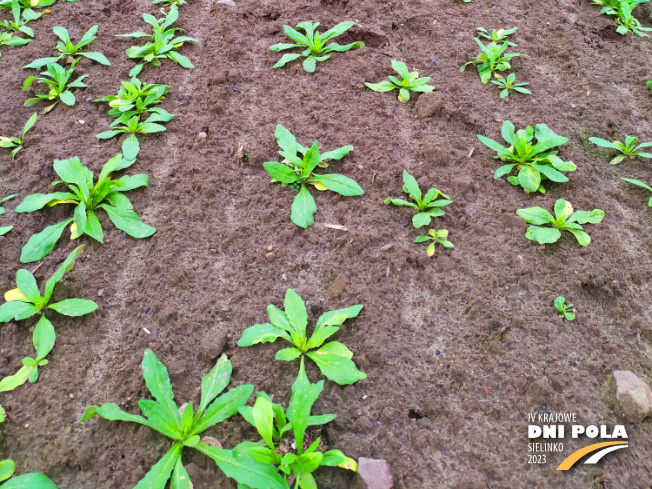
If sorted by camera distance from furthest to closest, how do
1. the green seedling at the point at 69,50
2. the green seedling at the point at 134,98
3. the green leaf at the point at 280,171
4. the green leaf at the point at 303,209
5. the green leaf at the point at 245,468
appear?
the green seedling at the point at 69,50, the green seedling at the point at 134,98, the green leaf at the point at 280,171, the green leaf at the point at 303,209, the green leaf at the point at 245,468

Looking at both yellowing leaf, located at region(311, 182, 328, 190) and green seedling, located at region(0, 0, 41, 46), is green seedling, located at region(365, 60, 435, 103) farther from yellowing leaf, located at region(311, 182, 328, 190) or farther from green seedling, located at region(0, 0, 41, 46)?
green seedling, located at region(0, 0, 41, 46)

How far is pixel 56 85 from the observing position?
2.97 meters

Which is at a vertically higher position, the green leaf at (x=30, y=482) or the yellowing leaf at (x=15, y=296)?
the yellowing leaf at (x=15, y=296)

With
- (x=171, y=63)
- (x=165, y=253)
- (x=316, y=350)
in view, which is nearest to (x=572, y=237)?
(x=316, y=350)

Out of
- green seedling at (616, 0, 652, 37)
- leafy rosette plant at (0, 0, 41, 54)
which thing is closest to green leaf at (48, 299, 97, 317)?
leafy rosette plant at (0, 0, 41, 54)

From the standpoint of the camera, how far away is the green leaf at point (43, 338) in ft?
6.24

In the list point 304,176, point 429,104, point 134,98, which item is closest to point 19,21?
point 134,98

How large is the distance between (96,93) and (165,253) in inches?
60.3

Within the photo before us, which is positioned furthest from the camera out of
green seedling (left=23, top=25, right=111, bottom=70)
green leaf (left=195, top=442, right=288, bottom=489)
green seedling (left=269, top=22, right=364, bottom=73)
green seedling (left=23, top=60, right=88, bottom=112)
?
green seedling (left=23, top=25, right=111, bottom=70)

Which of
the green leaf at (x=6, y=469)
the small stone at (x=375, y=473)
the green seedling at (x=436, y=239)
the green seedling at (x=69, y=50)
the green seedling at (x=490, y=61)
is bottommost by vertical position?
the green leaf at (x=6, y=469)

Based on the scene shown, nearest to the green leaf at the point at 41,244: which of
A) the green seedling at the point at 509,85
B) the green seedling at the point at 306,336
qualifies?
the green seedling at the point at 306,336

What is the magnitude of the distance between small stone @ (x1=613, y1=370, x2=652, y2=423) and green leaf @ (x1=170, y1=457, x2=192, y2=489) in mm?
1688

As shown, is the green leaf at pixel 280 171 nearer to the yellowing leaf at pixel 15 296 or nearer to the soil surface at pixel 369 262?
the soil surface at pixel 369 262

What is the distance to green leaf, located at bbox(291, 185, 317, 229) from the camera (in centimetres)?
229
